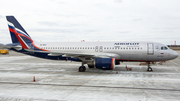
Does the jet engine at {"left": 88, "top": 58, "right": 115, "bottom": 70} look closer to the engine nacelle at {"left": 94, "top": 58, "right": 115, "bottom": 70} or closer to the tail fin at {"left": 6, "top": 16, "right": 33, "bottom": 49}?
the engine nacelle at {"left": 94, "top": 58, "right": 115, "bottom": 70}

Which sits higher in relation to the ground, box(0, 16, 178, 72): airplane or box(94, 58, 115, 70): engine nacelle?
box(0, 16, 178, 72): airplane

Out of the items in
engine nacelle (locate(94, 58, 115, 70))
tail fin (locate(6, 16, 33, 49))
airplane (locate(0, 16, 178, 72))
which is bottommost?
engine nacelle (locate(94, 58, 115, 70))

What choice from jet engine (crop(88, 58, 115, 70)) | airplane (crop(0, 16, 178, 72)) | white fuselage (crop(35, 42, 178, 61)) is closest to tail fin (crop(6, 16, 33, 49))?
airplane (crop(0, 16, 178, 72))

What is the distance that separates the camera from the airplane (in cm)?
1852

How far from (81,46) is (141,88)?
38.3 ft

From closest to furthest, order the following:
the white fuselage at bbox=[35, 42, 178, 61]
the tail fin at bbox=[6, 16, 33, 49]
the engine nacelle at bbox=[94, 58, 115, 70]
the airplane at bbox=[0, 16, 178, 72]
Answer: the engine nacelle at bbox=[94, 58, 115, 70]
the airplane at bbox=[0, 16, 178, 72]
the white fuselage at bbox=[35, 42, 178, 61]
the tail fin at bbox=[6, 16, 33, 49]

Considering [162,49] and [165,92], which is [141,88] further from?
[162,49]

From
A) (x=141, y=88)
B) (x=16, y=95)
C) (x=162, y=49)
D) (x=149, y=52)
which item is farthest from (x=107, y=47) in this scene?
(x=16, y=95)

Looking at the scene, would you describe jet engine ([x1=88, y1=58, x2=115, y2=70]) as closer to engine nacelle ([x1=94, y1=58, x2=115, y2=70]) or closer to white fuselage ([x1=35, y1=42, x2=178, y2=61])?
engine nacelle ([x1=94, y1=58, x2=115, y2=70])

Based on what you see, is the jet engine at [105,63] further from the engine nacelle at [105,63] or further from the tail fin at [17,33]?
the tail fin at [17,33]

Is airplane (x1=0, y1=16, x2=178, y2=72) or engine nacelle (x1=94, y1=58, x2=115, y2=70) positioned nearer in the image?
engine nacelle (x1=94, y1=58, x2=115, y2=70)

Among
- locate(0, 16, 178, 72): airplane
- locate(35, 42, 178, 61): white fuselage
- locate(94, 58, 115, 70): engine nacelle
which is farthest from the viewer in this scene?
locate(35, 42, 178, 61): white fuselage

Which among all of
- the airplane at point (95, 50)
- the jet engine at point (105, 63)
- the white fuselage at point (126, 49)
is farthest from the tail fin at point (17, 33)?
the jet engine at point (105, 63)

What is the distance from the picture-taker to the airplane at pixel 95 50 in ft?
60.7
